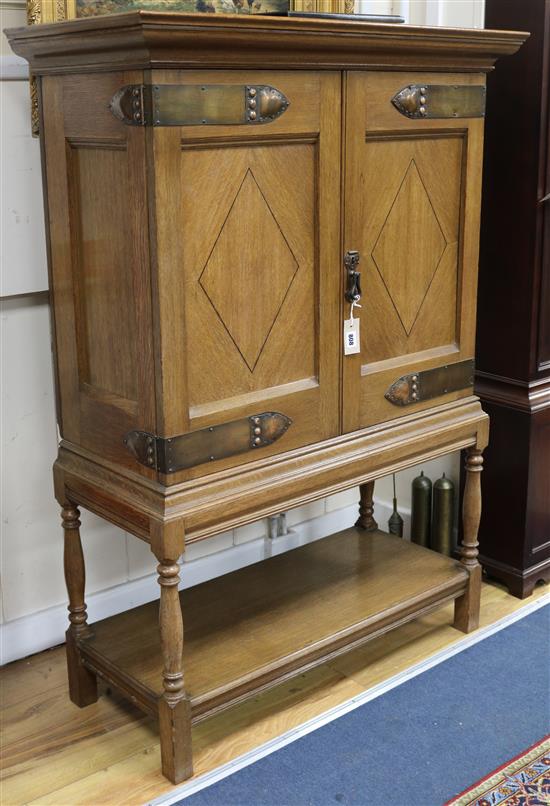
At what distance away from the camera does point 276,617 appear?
3084 mm

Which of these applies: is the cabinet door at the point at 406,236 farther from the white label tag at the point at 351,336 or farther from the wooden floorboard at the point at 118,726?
the wooden floorboard at the point at 118,726

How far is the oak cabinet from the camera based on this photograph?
7.72 feet

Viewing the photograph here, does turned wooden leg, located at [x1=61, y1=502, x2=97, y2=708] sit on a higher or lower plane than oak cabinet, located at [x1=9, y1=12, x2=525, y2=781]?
lower

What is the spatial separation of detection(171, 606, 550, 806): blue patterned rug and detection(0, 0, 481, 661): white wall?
87 cm

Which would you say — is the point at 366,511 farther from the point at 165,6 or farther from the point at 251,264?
the point at 165,6

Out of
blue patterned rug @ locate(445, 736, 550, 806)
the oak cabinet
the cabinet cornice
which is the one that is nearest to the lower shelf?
the oak cabinet

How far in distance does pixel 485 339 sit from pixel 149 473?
1.62 meters

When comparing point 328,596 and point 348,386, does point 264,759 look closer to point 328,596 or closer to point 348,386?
point 328,596

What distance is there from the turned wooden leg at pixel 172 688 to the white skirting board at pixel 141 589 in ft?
2.45

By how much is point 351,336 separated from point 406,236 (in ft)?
1.11

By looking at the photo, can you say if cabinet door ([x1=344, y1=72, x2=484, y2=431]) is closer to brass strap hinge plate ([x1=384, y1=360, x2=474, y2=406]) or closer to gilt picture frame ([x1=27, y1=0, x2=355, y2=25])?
brass strap hinge plate ([x1=384, y1=360, x2=474, y2=406])

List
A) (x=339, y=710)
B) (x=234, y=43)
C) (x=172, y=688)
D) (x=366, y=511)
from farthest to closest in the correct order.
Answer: (x=366, y=511), (x=339, y=710), (x=172, y=688), (x=234, y=43)

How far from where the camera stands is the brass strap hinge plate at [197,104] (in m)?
2.25

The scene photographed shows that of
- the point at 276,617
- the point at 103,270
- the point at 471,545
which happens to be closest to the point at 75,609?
the point at 276,617
